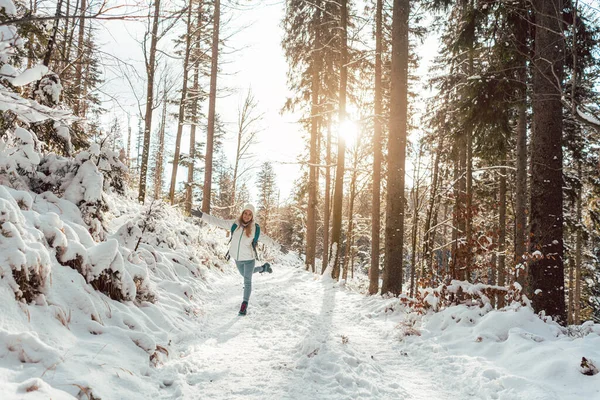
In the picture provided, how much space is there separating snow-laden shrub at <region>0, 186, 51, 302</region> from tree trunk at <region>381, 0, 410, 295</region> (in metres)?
6.29

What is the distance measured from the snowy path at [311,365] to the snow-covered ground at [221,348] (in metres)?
0.01

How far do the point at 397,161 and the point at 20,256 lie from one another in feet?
22.3

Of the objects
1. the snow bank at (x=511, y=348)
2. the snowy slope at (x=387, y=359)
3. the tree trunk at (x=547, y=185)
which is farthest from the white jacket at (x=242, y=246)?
the tree trunk at (x=547, y=185)

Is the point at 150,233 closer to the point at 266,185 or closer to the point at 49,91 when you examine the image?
the point at 49,91

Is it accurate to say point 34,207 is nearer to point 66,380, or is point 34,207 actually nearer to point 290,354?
point 66,380

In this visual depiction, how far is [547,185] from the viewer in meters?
4.98

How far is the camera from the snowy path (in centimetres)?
278

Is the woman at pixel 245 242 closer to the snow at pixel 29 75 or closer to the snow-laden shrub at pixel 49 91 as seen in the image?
the snow-laden shrub at pixel 49 91

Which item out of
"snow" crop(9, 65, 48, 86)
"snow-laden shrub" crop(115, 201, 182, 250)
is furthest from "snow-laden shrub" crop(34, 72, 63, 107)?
"snow" crop(9, 65, 48, 86)

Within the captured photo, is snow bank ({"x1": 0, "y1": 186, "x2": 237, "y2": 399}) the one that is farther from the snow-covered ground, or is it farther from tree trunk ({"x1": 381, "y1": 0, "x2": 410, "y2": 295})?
tree trunk ({"x1": 381, "y1": 0, "x2": 410, "y2": 295})

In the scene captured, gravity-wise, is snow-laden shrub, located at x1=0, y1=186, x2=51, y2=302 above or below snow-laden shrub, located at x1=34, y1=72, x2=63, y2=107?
below

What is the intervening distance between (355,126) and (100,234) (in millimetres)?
10804

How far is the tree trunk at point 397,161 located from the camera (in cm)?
739

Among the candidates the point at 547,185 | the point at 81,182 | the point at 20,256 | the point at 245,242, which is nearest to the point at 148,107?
the point at 81,182
